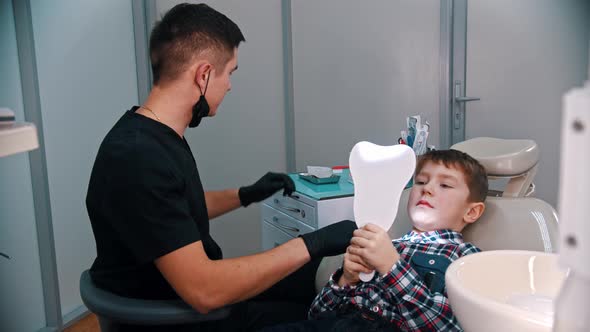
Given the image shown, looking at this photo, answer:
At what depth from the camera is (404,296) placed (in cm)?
100

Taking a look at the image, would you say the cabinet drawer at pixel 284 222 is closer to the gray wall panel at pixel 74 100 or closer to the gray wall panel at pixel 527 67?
the gray wall panel at pixel 74 100

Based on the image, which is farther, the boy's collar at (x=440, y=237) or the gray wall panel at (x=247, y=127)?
the gray wall panel at (x=247, y=127)

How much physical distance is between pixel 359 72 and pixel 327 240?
191cm


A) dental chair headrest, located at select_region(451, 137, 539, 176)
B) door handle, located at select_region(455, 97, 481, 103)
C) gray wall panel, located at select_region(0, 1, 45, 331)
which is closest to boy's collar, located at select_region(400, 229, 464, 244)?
dental chair headrest, located at select_region(451, 137, 539, 176)

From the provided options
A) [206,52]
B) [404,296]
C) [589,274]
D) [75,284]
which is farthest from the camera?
[75,284]

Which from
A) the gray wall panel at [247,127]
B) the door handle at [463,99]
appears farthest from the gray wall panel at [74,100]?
the door handle at [463,99]

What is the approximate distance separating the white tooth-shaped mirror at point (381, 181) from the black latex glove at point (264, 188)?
715 millimetres

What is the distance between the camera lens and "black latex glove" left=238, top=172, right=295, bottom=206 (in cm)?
158

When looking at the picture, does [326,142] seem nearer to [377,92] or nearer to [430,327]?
[377,92]

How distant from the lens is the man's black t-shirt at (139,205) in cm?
100

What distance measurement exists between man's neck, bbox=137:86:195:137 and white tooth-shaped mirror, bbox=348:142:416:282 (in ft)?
1.75

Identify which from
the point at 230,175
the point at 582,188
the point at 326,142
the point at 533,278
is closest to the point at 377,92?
the point at 326,142

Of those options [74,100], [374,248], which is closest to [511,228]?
[374,248]

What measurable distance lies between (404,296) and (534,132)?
2.41m
